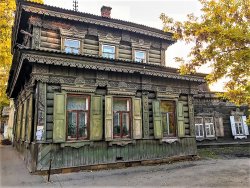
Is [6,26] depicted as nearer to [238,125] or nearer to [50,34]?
[50,34]

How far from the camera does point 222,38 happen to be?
668 cm

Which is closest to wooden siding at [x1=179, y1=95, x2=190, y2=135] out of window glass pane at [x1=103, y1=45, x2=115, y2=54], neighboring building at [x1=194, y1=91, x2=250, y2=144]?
window glass pane at [x1=103, y1=45, x2=115, y2=54]

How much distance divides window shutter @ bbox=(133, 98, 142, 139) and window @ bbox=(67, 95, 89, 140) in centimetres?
221

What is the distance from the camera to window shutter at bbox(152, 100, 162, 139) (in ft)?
35.2

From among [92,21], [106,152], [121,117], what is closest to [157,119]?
[121,117]

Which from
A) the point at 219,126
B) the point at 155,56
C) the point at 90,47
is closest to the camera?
the point at 90,47

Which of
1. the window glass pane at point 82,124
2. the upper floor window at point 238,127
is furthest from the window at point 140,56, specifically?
the upper floor window at point 238,127

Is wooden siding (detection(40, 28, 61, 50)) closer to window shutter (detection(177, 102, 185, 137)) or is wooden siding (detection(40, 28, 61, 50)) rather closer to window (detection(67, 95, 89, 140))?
window (detection(67, 95, 89, 140))

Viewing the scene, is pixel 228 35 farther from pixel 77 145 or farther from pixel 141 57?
pixel 141 57

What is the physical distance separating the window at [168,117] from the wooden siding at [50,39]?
250 inches

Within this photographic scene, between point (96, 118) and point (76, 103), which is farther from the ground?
point (76, 103)

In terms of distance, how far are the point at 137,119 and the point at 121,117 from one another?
78 centimetres

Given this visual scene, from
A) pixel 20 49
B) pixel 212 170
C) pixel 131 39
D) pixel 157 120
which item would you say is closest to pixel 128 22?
pixel 131 39

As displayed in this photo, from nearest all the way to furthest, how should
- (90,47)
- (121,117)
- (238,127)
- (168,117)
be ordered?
(121,117)
(168,117)
(90,47)
(238,127)
